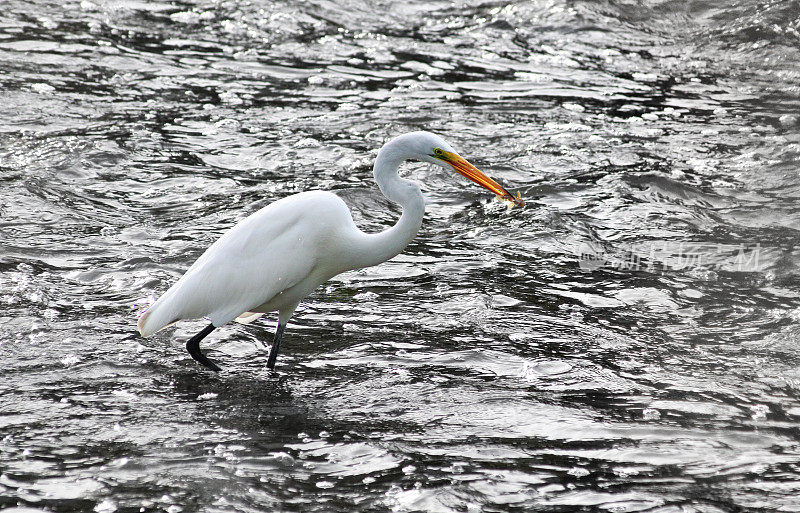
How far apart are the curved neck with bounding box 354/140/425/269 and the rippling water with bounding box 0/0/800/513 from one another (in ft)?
2.29

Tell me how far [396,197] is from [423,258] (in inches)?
75.9

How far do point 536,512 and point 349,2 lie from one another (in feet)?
32.7

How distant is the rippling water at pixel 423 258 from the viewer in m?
4.16

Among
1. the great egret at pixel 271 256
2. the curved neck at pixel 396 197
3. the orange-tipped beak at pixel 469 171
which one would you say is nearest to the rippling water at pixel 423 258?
the great egret at pixel 271 256

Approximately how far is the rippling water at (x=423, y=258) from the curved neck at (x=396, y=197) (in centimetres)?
70

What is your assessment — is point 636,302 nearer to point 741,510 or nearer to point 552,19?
point 741,510

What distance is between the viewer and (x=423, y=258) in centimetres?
683

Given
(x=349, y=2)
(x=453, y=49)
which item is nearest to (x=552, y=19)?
(x=453, y=49)

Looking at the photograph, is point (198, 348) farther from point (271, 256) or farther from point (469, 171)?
point (469, 171)

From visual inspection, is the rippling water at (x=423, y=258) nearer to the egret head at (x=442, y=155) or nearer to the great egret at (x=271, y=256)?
the great egret at (x=271, y=256)

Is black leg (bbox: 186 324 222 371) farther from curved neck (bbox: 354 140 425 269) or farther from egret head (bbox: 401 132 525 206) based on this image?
egret head (bbox: 401 132 525 206)

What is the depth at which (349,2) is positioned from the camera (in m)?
12.6

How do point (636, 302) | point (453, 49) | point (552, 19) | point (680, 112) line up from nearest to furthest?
point (636, 302)
point (680, 112)
point (453, 49)
point (552, 19)

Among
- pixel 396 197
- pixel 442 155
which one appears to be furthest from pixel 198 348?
→ pixel 442 155
